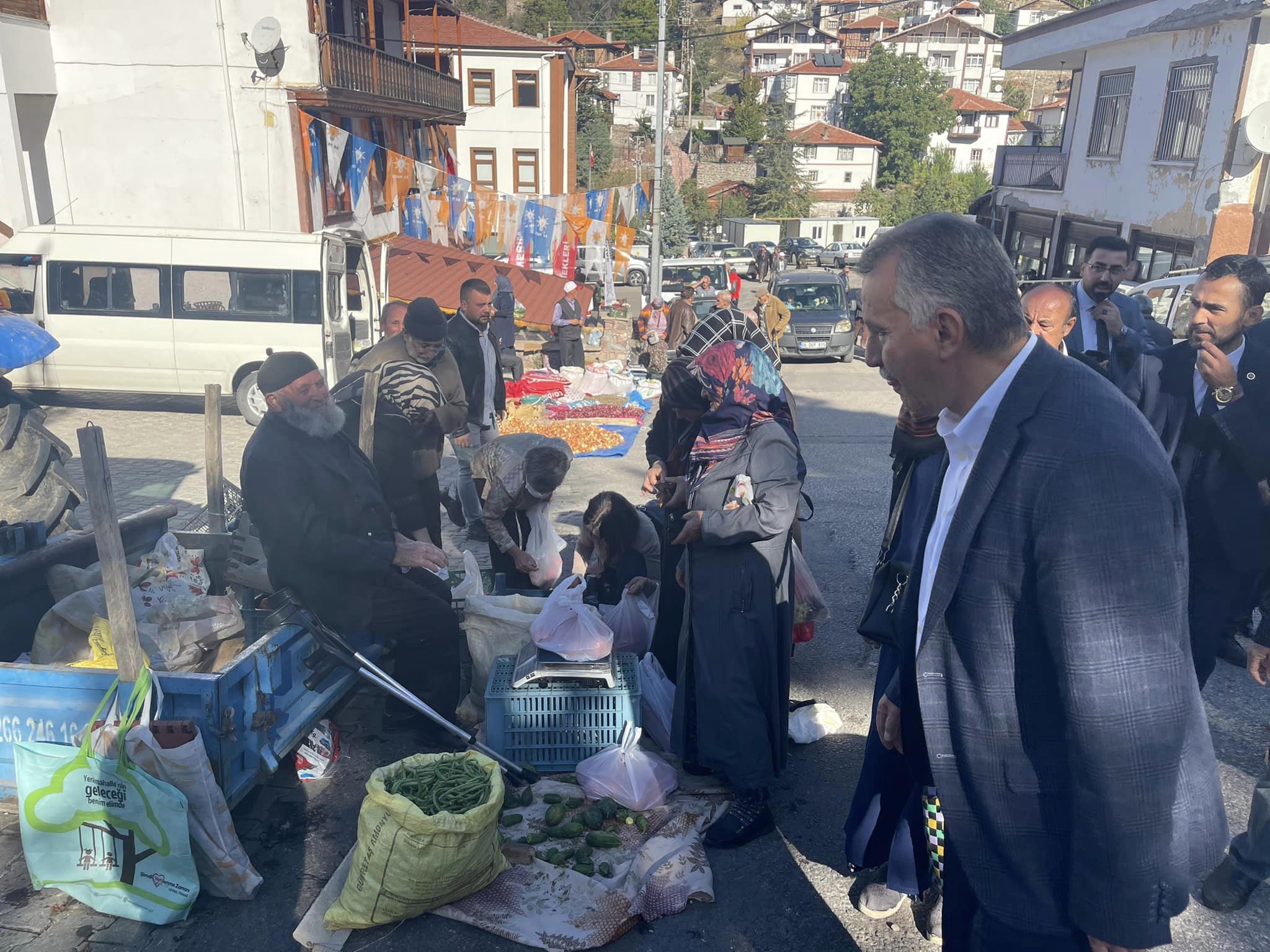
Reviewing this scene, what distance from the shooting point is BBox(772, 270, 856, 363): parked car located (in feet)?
53.4

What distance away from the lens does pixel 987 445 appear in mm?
1624

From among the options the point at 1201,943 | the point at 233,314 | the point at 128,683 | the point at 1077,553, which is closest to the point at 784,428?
the point at 1077,553

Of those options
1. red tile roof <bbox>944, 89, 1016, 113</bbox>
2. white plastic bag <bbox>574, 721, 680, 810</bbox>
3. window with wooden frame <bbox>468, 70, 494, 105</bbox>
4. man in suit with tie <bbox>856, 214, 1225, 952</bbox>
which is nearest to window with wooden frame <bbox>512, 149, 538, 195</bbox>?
window with wooden frame <bbox>468, 70, 494, 105</bbox>

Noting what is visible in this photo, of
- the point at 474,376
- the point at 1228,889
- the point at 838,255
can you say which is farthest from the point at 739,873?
the point at 838,255

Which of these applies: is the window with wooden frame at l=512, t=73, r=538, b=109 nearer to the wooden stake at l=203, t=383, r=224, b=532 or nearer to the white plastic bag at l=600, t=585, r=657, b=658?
the wooden stake at l=203, t=383, r=224, b=532

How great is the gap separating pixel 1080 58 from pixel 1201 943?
2257 cm

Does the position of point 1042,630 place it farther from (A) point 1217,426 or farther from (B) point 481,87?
(B) point 481,87

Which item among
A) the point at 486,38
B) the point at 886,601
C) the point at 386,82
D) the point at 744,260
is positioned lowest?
the point at 744,260

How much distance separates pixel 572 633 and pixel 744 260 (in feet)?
110

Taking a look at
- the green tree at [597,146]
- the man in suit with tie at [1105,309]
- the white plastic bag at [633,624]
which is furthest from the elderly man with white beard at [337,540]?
the green tree at [597,146]

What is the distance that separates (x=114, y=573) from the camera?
3.09m

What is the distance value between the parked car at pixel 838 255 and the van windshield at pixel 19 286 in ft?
112

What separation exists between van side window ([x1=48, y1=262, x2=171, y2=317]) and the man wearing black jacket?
6015mm

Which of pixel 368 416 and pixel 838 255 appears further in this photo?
pixel 838 255
